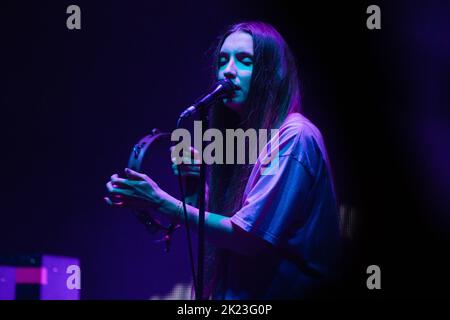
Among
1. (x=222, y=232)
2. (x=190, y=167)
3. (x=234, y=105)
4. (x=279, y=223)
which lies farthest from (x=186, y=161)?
(x=279, y=223)

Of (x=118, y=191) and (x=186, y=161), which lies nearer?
(x=118, y=191)

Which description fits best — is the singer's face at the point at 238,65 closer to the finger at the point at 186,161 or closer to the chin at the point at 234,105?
the chin at the point at 234,105

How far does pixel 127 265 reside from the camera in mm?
2410

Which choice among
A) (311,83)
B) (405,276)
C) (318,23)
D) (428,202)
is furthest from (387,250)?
(318,23)

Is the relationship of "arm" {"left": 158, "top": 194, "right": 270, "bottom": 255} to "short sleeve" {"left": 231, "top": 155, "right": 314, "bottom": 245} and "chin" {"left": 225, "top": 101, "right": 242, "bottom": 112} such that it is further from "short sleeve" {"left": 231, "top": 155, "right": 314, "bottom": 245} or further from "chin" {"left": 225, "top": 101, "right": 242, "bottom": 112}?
"chin" {"left": 225, "top": 101, "right": 242, "bottom": 112}

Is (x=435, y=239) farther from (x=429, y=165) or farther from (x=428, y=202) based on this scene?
(x=429, y=165)

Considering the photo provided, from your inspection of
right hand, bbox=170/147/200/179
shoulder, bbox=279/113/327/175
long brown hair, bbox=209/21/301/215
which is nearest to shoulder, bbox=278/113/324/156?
shoulder, bbox=279/113/327/175

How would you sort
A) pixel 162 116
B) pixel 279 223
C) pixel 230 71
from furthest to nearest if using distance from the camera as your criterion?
1. pixel 162 116
2. pixel 230 71
3. pixel 279 223

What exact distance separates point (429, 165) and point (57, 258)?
1705mm

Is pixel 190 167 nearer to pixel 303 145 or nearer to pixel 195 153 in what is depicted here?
pixel 195 153

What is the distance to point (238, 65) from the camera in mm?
2090

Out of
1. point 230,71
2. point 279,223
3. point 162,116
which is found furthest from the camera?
point 162,116

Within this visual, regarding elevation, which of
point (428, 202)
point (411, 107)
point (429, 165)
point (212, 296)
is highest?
point (411, 107)

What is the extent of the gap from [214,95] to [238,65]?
32 centimetres
